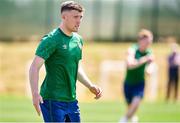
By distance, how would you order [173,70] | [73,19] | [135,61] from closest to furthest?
1. [73,19]
2. [135,61]
3. [173,70]

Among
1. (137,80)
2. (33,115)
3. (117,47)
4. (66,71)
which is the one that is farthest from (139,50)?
(117,47)

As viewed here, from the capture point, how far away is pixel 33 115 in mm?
21359

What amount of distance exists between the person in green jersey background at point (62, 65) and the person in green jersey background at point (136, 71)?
676 centimetres

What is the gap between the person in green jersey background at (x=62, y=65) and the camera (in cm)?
991

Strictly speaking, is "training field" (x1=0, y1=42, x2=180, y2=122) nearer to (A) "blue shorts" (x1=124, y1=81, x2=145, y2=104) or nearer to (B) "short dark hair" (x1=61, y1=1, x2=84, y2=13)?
(A) "blue shorts" (x1=124, y1=81, x2=145, y2=104)

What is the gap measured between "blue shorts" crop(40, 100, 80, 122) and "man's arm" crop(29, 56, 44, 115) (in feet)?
1.69

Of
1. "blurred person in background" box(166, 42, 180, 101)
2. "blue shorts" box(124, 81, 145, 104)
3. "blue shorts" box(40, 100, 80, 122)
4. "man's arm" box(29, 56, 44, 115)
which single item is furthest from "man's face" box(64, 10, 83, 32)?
"blurred person in background" box(166, 42, 180, 101)

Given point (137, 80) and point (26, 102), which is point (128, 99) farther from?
point (26, 102)

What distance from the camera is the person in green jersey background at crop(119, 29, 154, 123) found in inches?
667

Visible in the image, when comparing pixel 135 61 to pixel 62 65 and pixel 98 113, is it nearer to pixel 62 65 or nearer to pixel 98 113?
pixel 98 113

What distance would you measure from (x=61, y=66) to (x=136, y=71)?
7533mm

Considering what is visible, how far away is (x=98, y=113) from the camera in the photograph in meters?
22.7

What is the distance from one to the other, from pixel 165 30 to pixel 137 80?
22876 millimetres

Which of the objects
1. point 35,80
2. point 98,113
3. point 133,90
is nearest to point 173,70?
point 98,113
